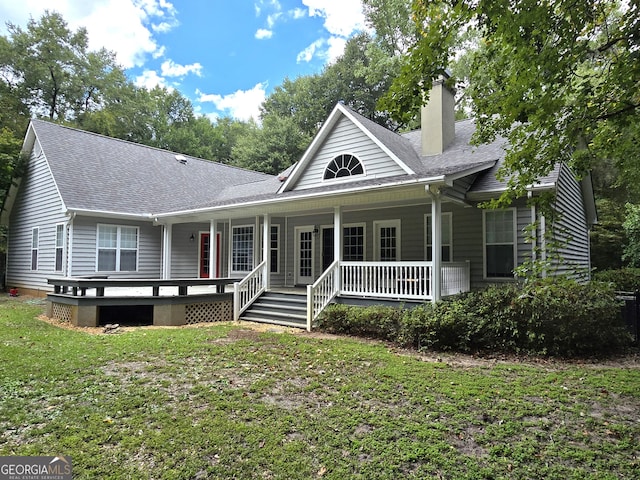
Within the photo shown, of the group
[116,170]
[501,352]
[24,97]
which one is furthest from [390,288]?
[24,97]

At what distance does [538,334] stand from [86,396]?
22.8ft

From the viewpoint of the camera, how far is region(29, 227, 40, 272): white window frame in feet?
49.9

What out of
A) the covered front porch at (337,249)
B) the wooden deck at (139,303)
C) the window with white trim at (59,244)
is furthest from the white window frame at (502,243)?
the window with white trim at (59,244)

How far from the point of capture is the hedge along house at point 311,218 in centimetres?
940

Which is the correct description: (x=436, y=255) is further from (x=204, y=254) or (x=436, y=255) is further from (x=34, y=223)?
(x=34, y=223)

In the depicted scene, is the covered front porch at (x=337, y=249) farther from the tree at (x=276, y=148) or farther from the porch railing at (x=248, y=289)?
the tree at (x=276, y=148)

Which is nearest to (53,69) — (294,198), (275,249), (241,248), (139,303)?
(241,248)

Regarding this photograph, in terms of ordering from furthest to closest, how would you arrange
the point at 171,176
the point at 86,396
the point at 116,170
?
1. the point at 171,176
2. the point at 116,170
3. the point at 86,396

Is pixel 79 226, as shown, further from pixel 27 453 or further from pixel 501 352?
pixel 501 352

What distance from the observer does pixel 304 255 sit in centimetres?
1384

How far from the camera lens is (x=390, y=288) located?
9102 mm

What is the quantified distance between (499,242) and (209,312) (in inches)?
305

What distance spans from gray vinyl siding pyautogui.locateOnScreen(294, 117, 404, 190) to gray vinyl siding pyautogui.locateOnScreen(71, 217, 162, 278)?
688 cm

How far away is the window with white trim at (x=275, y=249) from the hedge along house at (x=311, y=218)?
0.12 ft
